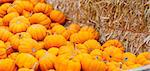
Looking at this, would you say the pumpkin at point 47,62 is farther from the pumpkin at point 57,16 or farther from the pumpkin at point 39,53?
the pumpkin at point 57,16

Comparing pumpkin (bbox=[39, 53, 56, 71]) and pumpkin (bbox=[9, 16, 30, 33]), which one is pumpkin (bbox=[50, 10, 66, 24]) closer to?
pumpkin (bbox=[9, 16, 30, 33])

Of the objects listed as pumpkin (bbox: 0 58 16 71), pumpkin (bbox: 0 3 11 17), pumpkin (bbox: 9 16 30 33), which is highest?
pumpkin (bbox: 0 3 11 17)

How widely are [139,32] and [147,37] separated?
0.34ft

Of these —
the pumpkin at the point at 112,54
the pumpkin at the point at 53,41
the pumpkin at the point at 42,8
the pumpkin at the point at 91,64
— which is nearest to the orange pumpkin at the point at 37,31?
the pumpkin at the point at 53,41

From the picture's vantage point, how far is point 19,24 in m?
3.40

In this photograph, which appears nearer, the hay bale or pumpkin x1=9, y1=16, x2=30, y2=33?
the hay bale

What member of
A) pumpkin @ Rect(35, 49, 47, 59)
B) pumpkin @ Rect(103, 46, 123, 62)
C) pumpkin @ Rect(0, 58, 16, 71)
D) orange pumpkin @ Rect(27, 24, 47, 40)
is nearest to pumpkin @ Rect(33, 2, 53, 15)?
orange pumpkin @ Rect(27, 24, 47, 40)

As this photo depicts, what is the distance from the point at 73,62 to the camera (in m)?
2.57

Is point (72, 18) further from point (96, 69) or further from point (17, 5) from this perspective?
point (96, 69)

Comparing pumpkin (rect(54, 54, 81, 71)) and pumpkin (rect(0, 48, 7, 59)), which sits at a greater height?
pumpkin (rect(54, 54, 81, 71))

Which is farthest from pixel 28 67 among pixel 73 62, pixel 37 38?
pixel 37 38

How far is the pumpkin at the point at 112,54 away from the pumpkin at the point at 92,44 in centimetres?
11

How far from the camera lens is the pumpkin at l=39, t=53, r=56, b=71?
2.73 metres

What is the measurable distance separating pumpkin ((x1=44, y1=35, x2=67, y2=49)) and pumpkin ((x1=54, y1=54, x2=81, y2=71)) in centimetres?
52
